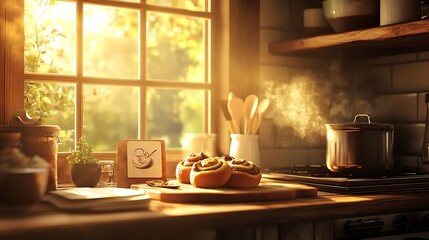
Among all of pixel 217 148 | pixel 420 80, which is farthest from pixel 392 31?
pixel 217 148

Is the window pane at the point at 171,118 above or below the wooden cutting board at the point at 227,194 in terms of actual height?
above

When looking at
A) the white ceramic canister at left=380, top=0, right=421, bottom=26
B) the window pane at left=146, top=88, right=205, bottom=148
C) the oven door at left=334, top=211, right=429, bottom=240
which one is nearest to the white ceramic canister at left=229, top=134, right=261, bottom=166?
the oven door at left=334, top=211, right=429, bottom=240

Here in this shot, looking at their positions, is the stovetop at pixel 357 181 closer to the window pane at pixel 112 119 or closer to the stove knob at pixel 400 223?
the stove knob at pixel 400 223

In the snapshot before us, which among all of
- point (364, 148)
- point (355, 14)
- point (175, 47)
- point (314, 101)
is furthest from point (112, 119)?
point (364, 148)

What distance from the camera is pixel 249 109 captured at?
2227 millimetres

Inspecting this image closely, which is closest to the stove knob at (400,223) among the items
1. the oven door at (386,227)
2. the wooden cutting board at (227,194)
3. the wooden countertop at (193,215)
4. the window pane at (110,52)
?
the oven door at (386,227)

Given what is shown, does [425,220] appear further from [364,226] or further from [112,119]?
[112,119]

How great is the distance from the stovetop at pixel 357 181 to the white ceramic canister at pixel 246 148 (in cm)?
12

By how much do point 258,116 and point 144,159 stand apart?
508 millimetres

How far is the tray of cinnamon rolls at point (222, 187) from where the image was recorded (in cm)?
157

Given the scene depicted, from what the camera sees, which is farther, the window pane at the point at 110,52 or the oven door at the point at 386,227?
the window pane at the point at 110,52

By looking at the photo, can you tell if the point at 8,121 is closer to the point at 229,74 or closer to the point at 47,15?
the point at 47,15

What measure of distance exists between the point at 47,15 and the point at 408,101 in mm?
1470

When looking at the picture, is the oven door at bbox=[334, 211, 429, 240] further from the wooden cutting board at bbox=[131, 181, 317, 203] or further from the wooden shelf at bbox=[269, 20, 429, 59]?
the wooden shelf at bbox=[269, 20, 429, 59]
